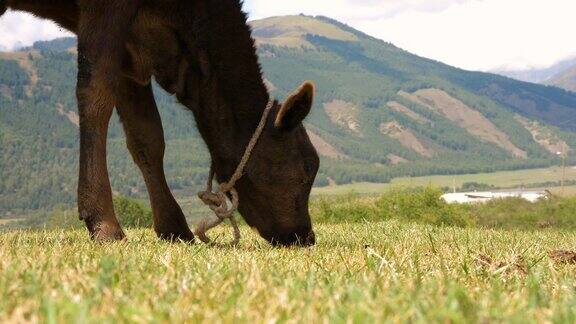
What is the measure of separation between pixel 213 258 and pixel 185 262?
39 cm

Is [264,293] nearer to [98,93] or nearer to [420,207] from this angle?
[98,93]

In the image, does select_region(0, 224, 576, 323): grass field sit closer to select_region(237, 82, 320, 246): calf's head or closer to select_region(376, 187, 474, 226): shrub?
select_region(237, 82, 320, 246): calf's head

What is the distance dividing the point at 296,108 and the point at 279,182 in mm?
706

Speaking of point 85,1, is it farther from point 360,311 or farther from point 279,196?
point 360,311

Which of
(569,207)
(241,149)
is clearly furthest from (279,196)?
(569,207)

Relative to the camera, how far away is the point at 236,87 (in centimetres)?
662

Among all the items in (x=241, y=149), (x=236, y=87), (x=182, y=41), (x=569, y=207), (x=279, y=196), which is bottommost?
(x=569, y=207)

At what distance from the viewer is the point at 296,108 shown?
21.1ft

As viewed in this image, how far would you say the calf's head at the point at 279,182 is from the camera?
6566 mm

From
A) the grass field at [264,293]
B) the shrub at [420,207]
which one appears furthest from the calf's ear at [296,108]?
the shrub at [420,207]

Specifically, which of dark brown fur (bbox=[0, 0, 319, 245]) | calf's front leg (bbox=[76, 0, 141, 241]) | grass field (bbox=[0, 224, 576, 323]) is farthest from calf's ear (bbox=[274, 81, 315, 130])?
grass field (bbox=[0, 224, 576, 323])

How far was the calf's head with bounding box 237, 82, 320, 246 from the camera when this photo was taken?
657cm

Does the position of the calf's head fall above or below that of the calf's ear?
below

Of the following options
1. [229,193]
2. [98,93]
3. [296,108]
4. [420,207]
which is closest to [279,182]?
[229,193]
